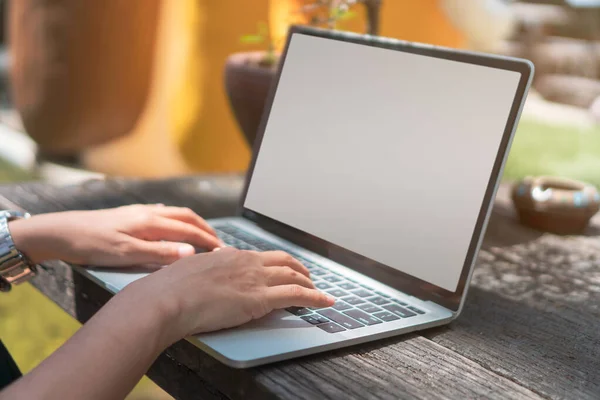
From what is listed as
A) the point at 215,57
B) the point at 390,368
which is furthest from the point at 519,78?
the point at 215,57

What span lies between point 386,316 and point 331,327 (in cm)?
7

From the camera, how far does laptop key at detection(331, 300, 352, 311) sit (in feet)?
2.25

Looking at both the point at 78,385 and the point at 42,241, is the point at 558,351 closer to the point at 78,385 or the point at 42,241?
the point at 78,385

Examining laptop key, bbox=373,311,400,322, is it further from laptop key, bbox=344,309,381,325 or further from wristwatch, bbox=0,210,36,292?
wristwatch, bbox=0,210,36,292

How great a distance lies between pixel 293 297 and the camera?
0.65m

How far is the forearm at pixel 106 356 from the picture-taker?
531mm

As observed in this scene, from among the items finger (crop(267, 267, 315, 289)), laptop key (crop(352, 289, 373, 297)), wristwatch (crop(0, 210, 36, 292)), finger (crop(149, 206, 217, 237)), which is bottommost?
wristwatch (crop(0, 210, 36, 292))

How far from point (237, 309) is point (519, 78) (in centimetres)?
36

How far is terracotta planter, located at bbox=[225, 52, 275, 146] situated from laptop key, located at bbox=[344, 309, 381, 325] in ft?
1.70

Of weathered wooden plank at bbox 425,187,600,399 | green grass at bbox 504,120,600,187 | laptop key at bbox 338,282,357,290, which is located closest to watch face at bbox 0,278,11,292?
laptop key at bbox 338,282,357,290

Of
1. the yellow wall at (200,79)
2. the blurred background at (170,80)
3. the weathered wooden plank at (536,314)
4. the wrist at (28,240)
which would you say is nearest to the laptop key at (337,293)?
the weathered wooden plank at (536,314)

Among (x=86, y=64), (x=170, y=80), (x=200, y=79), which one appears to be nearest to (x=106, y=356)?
(x=200, y=79)

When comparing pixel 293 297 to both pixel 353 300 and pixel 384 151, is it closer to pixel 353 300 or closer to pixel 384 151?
pixel 353 300

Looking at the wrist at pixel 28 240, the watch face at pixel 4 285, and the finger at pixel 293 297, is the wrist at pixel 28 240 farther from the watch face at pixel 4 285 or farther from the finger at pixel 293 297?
the finger at pixel 293 297
